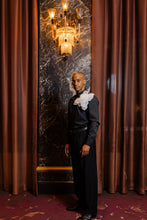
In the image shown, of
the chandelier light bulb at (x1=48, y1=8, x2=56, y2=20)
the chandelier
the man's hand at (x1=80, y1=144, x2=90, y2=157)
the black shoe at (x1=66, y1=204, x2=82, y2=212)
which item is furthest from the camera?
the chandelier

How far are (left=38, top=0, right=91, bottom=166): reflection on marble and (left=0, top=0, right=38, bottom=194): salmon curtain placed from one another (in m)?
0.10

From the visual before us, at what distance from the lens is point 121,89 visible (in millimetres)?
2646

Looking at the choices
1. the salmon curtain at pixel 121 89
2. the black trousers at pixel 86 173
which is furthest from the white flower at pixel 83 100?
the salmon curtain at pixel 121 89

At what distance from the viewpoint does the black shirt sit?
1934mm

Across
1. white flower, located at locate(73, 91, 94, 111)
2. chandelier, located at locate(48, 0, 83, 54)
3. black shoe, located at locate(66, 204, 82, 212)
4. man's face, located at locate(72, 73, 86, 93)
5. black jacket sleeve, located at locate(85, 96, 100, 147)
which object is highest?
chandelier, located at locate(48, 0, 83, 54)

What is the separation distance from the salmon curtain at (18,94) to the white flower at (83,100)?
76cm

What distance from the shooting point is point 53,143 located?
103 inches

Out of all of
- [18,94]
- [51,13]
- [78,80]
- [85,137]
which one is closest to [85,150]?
[85,137]

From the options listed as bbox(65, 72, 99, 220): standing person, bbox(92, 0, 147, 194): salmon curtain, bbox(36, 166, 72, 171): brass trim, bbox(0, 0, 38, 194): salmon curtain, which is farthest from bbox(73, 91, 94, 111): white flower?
bbox(36, 166, 72, 171): brass trim

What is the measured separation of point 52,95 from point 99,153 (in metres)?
0.98

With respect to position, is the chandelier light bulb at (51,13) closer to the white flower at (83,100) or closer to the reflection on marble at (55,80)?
the reflection on marble at (55,80)

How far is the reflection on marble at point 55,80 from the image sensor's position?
256 cm

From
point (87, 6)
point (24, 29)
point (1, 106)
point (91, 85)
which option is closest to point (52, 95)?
point (91, 85)

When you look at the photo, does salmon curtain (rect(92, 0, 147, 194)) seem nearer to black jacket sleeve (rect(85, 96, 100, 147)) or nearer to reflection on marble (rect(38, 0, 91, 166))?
reflection on marble (rect(38, 0, 91, 166))
